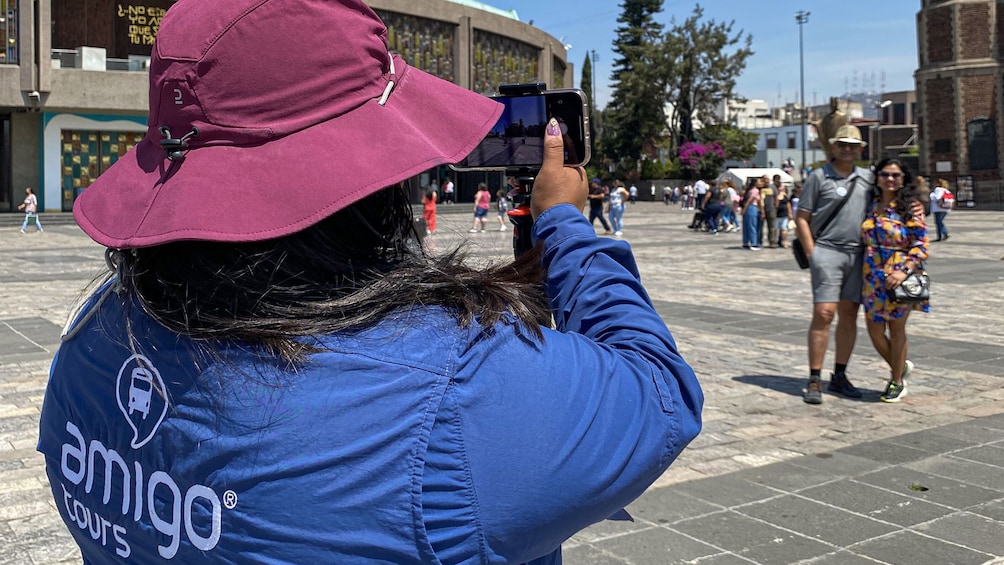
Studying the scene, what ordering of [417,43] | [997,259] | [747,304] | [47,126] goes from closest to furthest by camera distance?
[747,304]
[997,259]
[47,126]
[417,43]

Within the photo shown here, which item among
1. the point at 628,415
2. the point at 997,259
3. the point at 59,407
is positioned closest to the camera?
the point at 628,415

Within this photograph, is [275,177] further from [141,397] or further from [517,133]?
[517,133]

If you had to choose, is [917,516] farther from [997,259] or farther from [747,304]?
[997,259]

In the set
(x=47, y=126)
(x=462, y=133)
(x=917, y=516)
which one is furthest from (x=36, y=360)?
(x=47, y=126)

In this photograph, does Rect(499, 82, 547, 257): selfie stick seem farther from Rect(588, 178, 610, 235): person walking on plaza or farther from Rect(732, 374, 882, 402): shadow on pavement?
Rect(588, 178, 610, 235): person walking on plaza

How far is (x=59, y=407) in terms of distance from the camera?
1429 mm

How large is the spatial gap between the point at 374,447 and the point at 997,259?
756 inches

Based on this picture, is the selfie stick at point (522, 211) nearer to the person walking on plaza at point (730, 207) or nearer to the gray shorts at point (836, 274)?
the gray shorts at point (836, 274)

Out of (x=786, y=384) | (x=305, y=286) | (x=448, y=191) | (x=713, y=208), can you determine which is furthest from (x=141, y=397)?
(x=448, y=191)

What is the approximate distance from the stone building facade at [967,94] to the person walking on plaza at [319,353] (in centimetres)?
4974

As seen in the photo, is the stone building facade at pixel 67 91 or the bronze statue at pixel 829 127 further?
the stone building facade at pixel 67 91

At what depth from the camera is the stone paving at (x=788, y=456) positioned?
13.0 ft

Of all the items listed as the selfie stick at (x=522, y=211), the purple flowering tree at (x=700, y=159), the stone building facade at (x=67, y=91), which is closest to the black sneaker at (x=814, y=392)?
the selfie stick at (x=522, y=211)

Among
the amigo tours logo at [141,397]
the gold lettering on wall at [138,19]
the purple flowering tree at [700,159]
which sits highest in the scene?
the gold lettering on wall at [138,19]
